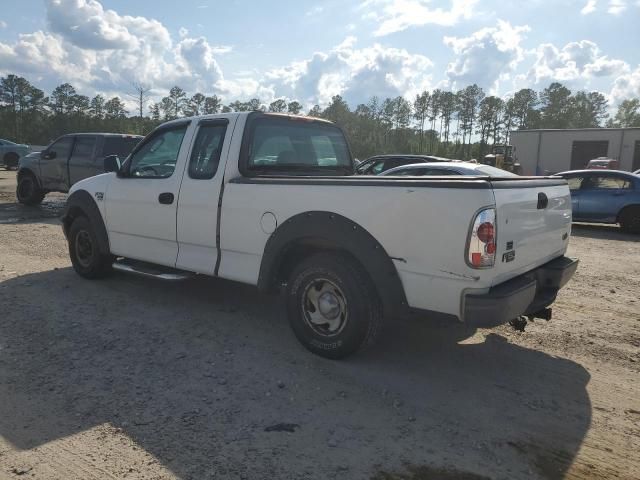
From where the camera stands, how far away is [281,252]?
420 centimetres

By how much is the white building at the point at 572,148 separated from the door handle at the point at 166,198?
33.0 meters

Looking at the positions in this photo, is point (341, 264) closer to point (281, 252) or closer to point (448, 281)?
point (281, 252)

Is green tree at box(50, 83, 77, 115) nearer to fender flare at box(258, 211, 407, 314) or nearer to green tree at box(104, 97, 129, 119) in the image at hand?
green tree at box(104, 97, 129, 119)

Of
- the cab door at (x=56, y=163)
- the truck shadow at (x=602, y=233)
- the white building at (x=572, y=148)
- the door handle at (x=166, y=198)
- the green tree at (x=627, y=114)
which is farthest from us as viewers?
the green tree at (x=627, y=114)

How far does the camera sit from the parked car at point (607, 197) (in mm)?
11438

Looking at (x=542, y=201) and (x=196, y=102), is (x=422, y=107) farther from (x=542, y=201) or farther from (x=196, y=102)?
(x=542, y=201)

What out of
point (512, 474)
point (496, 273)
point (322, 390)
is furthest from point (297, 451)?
point (496, 273)

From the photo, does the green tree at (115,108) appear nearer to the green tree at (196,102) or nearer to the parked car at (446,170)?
the green tree at (196,102)

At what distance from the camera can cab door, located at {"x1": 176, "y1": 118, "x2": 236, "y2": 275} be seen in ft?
15.6

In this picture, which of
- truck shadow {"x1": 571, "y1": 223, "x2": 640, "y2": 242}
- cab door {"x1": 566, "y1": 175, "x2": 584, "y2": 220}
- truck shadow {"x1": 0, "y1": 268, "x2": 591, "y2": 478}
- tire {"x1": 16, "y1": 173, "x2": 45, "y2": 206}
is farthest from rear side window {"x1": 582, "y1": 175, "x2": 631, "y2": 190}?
tire {"x1": 16, "y1": 173, "x2": 45, "y2": 206}

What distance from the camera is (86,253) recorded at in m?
6.41

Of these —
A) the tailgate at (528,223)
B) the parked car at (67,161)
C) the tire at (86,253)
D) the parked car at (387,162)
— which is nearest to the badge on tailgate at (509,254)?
the tailgate at (528,223)

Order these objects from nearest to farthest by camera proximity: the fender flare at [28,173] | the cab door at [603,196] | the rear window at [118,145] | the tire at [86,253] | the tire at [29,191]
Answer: the tire at [86,253]
the cab door at [603,196]
the rear window at [118,145]
the fender flare at [28,173]
the tire at [29,191]

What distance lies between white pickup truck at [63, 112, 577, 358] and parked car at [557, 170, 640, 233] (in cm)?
842
